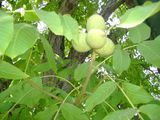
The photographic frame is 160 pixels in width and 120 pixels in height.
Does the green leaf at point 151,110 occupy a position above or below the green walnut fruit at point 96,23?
below

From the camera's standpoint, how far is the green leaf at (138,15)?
77 cm

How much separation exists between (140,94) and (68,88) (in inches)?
86.3

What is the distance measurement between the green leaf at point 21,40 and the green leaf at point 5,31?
9 cm

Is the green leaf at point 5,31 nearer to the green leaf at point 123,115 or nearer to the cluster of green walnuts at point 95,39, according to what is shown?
the cluster of green walnuts at point 95,39

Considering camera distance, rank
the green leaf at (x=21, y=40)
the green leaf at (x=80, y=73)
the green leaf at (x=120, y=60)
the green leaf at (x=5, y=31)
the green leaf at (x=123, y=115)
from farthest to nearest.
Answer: the green leaf at (x=80, y=73), the green leaf at (x=120, y=60), the green leaf at (x=123, y=115), the green leaf at (x=21, y=40), the green leaf at (x=5, y=31)

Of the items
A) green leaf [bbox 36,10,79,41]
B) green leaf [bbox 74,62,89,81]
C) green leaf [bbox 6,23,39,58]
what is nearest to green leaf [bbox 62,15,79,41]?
green leaf [bbox 36,10,79,41]

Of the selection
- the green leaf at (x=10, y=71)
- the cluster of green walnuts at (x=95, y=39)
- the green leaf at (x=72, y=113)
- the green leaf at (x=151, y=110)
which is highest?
the cluster of green walnuts at (x=95, y=39)

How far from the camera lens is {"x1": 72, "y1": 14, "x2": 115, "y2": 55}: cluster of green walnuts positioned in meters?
0.92

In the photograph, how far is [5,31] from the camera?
71 cm

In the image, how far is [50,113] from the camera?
4.08ft

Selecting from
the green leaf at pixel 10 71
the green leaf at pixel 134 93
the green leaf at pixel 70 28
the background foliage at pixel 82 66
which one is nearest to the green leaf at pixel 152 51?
the background foliage at pixel 82 66

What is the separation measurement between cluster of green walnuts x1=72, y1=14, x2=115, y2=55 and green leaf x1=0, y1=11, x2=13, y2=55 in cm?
24

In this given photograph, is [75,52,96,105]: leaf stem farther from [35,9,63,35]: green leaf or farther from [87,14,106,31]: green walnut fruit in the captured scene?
[35,9,63,35]: green leaf

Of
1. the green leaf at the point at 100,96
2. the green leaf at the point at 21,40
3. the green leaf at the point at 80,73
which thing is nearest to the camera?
the green leaf at the point at 21,40
